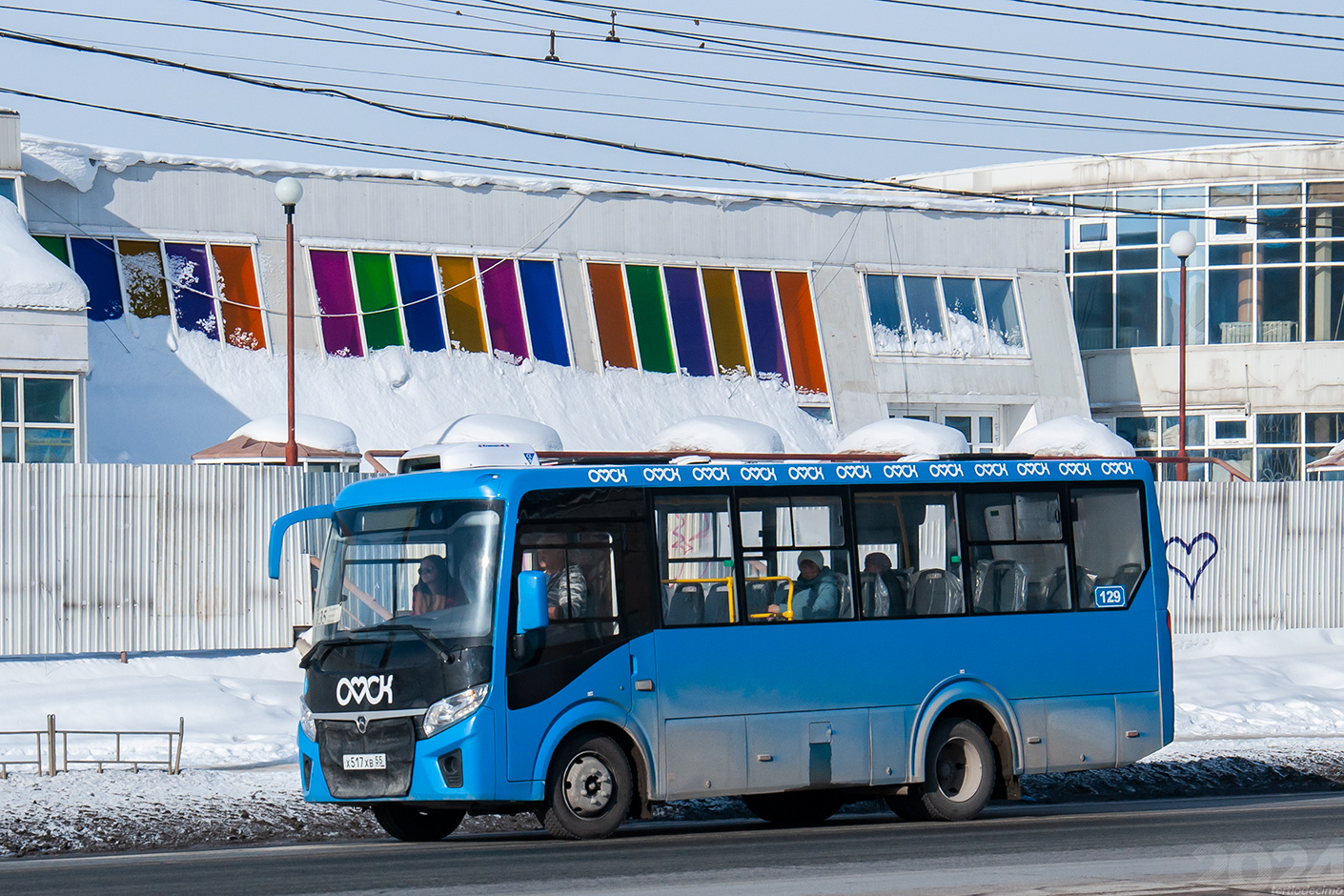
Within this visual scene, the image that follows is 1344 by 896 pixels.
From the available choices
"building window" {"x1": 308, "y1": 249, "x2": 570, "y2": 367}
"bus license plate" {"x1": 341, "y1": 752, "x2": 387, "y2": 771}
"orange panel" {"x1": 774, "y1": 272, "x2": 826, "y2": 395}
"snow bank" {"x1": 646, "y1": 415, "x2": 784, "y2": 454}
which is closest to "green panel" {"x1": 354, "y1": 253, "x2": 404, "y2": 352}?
"building window" {"x1": 308, "y1": 249, "x2": 570, "y2": 367}

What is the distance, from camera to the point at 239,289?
105 ft

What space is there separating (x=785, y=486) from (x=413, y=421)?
64.2 ft

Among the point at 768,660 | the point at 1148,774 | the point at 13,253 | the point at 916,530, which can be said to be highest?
the point at 13,253

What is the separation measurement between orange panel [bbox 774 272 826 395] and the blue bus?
70.4 ft

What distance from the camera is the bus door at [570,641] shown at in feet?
38.8

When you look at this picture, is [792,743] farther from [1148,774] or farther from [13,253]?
[13,253]

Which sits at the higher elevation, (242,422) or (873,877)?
(242,422)

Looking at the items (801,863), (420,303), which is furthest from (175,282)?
(801,863)

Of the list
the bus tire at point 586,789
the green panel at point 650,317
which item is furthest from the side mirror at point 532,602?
the green panel at point 650,317

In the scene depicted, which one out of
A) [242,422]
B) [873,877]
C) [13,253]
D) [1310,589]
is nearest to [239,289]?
[242,422]

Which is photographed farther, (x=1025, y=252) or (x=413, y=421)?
(x=1025, y=252)

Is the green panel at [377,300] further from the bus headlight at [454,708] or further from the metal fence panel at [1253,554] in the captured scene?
the bus headlight at [454,708]

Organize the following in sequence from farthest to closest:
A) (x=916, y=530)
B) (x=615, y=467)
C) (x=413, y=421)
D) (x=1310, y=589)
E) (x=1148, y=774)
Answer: (x=413, y=421), (x=1310, y=589), (x=1148, y=774), (x=916, y=530), (x=615, y=467)

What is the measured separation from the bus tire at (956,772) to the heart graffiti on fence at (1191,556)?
48.3ft
